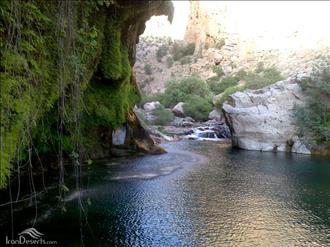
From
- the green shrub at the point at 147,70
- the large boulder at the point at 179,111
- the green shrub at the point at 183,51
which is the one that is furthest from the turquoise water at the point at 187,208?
the green shrub at the point at 183,51

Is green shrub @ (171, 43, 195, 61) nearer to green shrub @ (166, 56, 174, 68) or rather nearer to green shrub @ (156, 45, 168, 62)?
green shrub @ (166, 56, 174, 68)

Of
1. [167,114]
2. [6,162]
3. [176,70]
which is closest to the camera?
[6,162]

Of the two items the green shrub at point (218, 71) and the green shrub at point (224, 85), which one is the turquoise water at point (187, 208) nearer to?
the green shrub at point (224, 85)

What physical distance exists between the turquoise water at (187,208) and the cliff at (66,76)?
163 centimetres

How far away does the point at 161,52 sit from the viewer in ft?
290

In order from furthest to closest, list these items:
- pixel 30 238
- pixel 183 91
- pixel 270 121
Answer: pixel 183 91
pixel 270 121
pixel 30 238

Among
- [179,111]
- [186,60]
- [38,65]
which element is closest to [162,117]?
[179,111]

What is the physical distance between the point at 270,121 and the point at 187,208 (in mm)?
17982

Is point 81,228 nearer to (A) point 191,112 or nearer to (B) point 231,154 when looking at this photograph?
(B) point 231,154

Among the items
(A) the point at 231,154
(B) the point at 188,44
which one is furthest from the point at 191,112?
(B) the point at 188,44

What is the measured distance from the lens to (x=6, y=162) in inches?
185

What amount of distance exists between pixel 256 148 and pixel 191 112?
1719 centimetres

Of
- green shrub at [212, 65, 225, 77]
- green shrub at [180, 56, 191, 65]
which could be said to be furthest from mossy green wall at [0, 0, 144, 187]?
green shrub at [180, 56, 191, 65]

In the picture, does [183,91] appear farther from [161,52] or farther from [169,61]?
[161,52]
